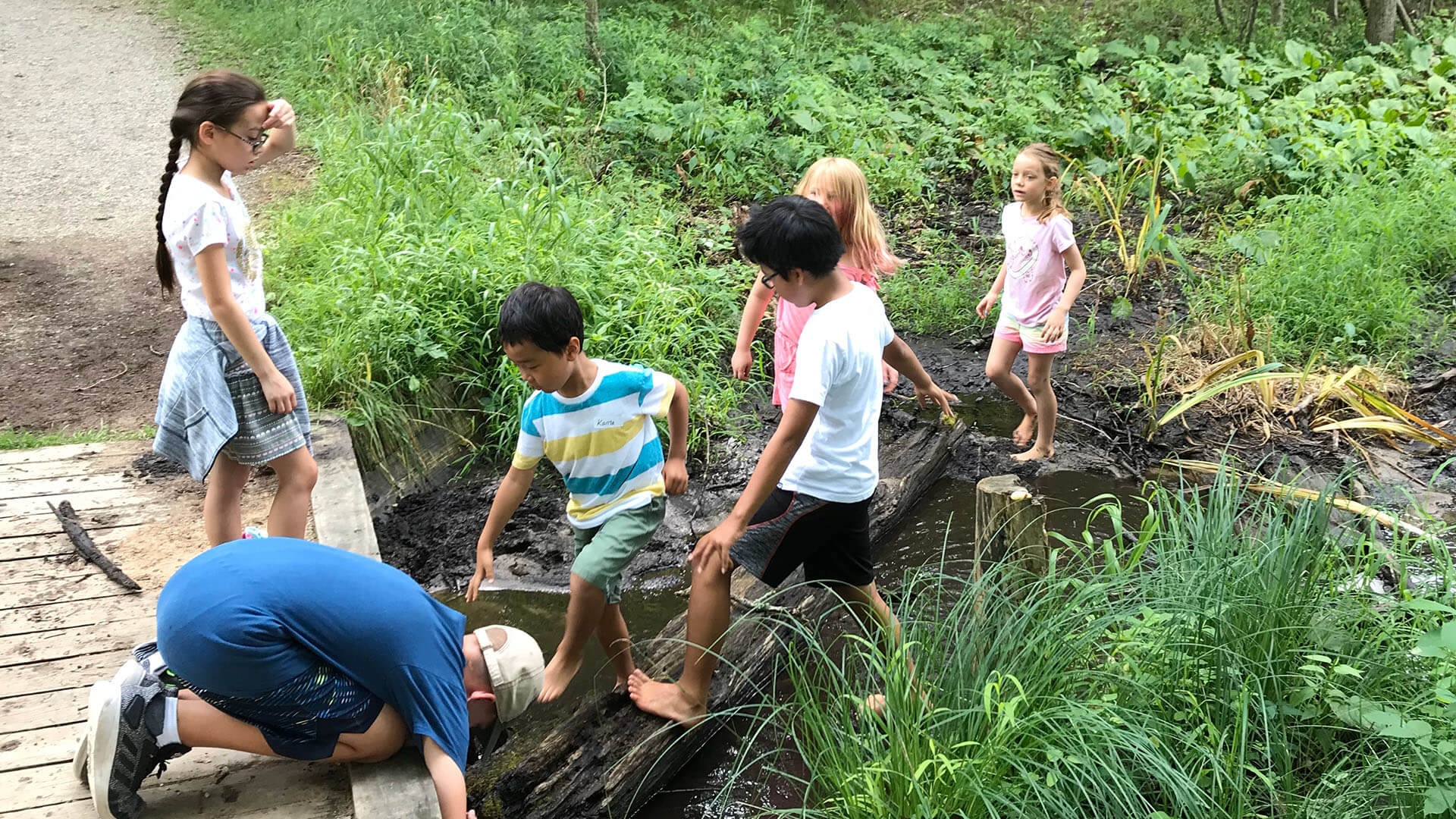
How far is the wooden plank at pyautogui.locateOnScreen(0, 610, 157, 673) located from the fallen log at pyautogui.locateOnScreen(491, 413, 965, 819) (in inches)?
50.1

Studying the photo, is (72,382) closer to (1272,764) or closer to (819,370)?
(819,370)

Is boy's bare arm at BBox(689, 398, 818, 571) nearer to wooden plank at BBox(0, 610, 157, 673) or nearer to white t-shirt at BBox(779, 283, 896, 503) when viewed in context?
white t-shirt at BBox(779, 283, 896, 503)

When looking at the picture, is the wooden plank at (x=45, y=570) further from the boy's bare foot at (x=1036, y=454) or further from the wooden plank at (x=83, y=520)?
the boy's bare foot at (x=1036, y=454)

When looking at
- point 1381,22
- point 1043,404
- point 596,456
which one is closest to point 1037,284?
point 1043,404

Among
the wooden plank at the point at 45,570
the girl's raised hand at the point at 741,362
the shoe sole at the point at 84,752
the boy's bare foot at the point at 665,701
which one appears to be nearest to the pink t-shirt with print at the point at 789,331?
the girl's raised hand at the point at 741,362

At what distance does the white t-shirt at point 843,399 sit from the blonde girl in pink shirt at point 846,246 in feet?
3.06

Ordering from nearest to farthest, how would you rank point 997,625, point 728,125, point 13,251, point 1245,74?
1. point 997,625
2. point 13,251
3. point 728,125
4. point 1245,74

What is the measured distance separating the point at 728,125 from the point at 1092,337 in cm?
330

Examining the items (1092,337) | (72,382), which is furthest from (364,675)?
(1092,337)

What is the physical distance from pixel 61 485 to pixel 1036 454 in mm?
4307

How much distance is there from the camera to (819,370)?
294 cm

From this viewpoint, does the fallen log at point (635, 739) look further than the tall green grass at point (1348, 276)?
No

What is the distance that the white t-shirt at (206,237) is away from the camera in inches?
119

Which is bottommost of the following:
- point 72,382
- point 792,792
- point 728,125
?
point 792,792
